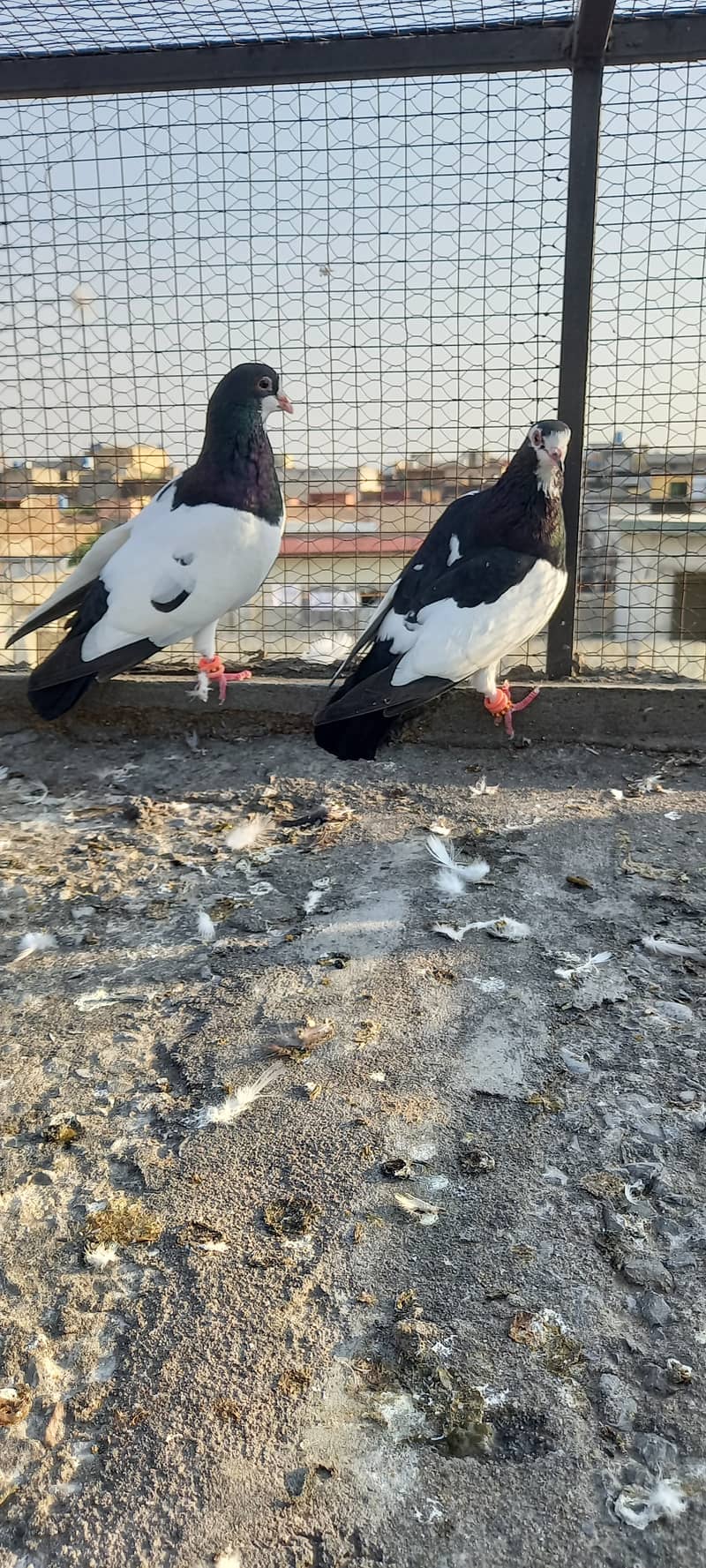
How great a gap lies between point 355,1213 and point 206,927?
0.90 metres

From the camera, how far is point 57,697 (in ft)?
10.3

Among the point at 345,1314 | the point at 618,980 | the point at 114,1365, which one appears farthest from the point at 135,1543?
the point at 618,980

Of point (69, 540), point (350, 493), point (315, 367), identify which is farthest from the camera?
point (69, 540)

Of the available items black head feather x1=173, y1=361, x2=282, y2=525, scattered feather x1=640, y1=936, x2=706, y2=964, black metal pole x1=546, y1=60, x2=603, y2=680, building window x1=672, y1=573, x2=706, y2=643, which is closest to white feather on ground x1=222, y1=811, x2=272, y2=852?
black head feather x1=173, y1=361, x2=282, y2=525

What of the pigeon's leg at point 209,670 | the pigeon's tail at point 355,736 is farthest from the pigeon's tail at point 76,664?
the pigeon's tail at point 355,736

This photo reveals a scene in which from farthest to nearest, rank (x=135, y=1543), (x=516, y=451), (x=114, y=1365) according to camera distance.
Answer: (x=516, y=451), (x=114, y=1365), (x=135, y=1543)

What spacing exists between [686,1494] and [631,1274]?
0.86 feet

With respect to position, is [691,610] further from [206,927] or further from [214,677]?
[206,927]

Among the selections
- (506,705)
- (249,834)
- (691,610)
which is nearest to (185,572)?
(249,834)

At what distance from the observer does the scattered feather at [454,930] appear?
2.02 meters

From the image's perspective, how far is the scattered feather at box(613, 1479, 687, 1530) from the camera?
0.93 metres

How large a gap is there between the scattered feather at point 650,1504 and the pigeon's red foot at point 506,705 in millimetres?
2249

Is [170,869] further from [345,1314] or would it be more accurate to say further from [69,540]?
[69,540]

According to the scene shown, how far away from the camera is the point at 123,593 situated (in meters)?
2.96
